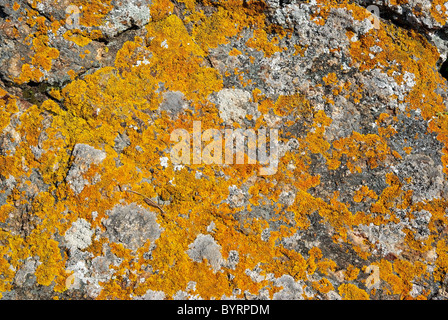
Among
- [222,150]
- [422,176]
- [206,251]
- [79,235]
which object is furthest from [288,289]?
[79,235]

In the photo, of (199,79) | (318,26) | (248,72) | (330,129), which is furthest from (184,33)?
(330,129)

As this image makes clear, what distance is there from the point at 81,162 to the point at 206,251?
47.9 inches

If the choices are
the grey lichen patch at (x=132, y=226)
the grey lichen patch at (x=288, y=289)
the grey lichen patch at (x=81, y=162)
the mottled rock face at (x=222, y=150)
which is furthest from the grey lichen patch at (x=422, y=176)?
the grey lichen patch at (x=81, y=162)

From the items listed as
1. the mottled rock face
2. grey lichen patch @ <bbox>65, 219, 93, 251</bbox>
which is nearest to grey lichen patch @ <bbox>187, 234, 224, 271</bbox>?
the mottled rock face

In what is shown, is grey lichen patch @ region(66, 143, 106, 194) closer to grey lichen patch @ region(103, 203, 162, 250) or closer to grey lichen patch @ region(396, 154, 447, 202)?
grey lichen patch @ region(103, 203, 162, 250)

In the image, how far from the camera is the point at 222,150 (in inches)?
119

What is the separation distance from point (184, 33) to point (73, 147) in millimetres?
1409

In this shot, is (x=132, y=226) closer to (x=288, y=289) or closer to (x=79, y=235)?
(x=79, y=235)

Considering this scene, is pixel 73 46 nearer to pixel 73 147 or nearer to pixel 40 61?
pixel 40 61

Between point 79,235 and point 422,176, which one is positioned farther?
point 422,176

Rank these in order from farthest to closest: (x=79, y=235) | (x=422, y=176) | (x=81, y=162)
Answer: (x=422, y=176) < (x=81, y=162) < (x=79, y=235)

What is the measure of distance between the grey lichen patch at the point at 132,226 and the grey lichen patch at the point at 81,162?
33 cm

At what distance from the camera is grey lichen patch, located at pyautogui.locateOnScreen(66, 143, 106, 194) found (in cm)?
278

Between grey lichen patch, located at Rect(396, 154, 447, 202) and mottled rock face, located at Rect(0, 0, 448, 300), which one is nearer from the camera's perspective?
mottled rock face, located at Rect(0, 0, 448, 300)
